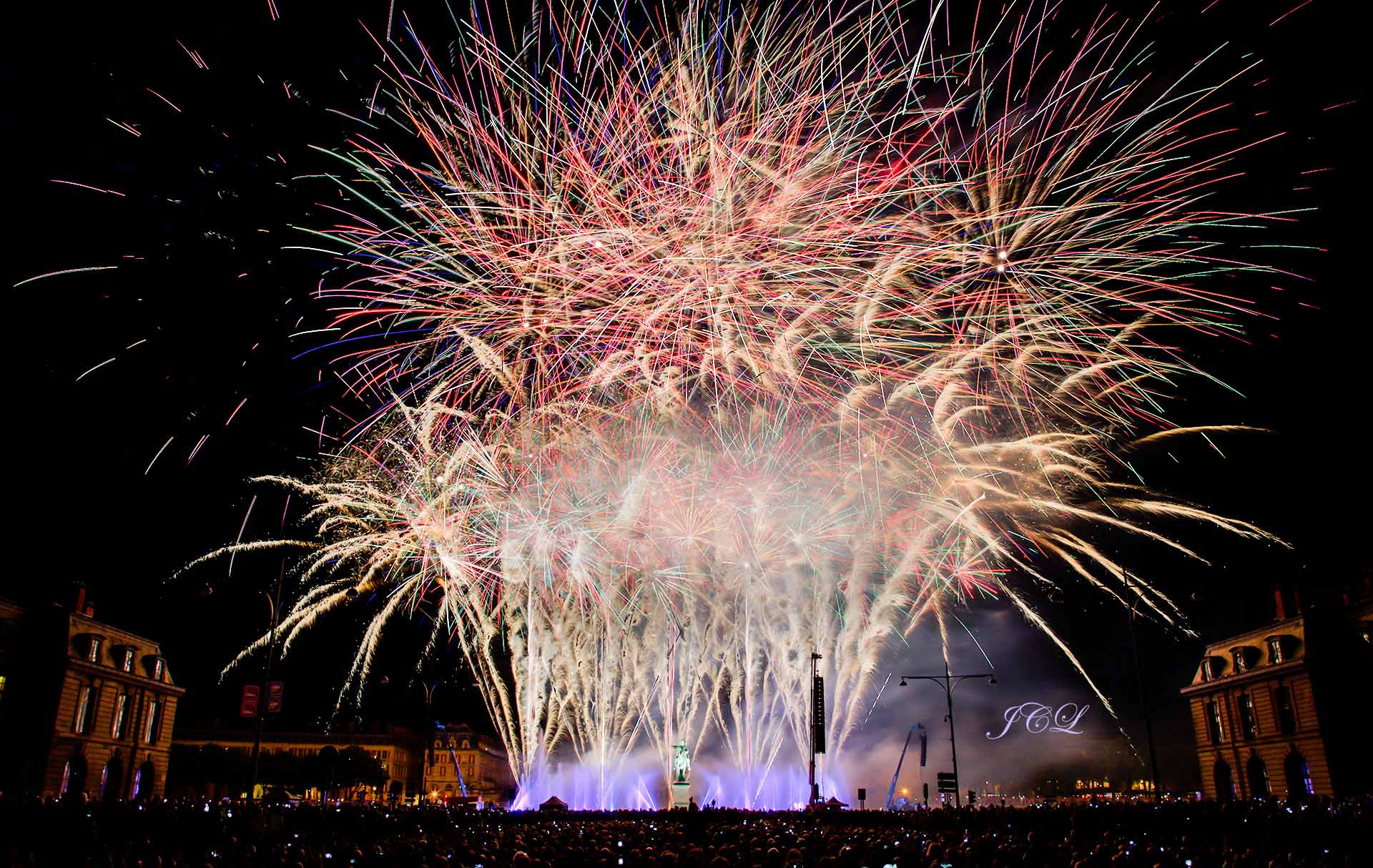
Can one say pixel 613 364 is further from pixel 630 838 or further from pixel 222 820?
pixel 222 820

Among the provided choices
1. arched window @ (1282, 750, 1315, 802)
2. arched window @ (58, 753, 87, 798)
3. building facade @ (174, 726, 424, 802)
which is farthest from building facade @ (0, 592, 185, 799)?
arched window @ (1282, 750, 1315, 802)

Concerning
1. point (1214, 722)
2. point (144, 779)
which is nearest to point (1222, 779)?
point (1214, 722)

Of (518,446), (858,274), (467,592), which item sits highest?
(858,274)

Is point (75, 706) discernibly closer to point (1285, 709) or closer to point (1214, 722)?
point (1285, 709)

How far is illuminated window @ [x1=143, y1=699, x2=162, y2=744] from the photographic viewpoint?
6662 centimetres

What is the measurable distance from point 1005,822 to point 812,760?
8.88m

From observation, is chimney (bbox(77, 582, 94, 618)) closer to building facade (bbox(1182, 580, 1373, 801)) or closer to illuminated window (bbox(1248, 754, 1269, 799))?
building facade (bbox(1182, 580, 1373, 801))

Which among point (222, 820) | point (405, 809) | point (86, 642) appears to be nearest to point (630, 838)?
point (222, 820)

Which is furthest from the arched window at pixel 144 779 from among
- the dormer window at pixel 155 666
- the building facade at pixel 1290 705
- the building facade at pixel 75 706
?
the building facade at pixel 1290 705

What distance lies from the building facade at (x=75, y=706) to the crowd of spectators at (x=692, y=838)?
2745cm

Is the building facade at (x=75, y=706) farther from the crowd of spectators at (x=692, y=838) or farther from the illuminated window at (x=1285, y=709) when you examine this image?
the illuminated window at (x=1285, y=709)

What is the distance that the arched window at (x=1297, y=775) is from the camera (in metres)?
53.2

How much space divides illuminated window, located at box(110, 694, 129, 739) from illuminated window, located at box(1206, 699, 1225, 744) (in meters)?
77.5

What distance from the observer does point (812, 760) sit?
1375 inches
